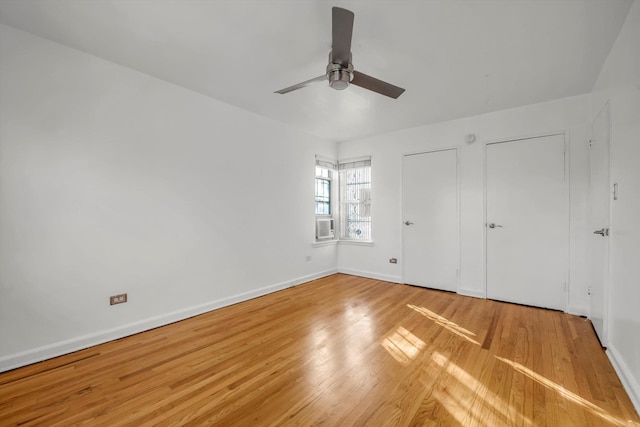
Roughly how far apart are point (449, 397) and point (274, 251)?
2.81 metres

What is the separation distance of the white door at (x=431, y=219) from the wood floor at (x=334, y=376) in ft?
3.58

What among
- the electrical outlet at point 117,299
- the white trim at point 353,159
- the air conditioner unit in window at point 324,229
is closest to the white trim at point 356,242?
the air conditioner unit in window at point 324,229

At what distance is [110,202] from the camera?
2434 millimetres

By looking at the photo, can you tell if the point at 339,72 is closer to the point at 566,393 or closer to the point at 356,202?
the point at 566,393

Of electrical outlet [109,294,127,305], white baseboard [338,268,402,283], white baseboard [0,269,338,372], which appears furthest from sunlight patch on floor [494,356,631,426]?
electrical outlet [109,294,127,305]

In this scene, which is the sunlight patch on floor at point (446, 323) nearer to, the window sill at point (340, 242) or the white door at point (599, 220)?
the white door at point (599, 220)

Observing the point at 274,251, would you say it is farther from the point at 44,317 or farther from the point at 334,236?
the point at 44,317

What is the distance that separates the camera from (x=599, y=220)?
2.45 m

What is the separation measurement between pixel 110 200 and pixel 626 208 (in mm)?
4116

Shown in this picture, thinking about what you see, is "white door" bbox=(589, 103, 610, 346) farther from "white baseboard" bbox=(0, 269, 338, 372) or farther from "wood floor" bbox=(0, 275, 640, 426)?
"white baseboard" bbox=(0, 269, 338, 372)

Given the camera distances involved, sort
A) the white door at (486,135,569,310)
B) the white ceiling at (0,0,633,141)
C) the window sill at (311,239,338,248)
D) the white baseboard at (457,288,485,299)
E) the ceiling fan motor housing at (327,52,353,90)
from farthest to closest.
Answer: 1. the window sill at (311,239,338,248)
2. the white baseboard at (457,288,485,299)
3. the white door at (486,135,569,310)
4. the ceiling fan motor housing at (327,52,353,90)
5. the white ceiling at (0,0,633,141)

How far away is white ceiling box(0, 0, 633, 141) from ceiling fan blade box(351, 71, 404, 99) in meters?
0.29

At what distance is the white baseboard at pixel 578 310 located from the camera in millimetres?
2959

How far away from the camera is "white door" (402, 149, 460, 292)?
388 centimetres
